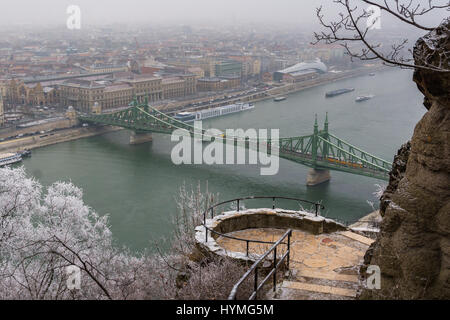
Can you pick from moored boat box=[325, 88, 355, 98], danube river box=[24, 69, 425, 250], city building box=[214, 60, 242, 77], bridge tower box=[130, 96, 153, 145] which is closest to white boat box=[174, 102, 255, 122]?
danube river box=[24, 69, 425, 250]

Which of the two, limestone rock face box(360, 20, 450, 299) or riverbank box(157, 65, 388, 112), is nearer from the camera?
limestone rock face box(360, 20, 450, 299)

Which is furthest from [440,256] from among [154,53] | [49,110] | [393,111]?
[154,53]

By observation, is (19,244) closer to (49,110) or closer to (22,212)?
(22,212)

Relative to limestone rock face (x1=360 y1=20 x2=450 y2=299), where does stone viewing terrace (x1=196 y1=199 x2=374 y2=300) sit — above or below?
below

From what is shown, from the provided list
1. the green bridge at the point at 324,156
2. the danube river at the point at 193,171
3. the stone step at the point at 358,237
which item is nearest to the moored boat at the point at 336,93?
the danube river at the point at 193,171

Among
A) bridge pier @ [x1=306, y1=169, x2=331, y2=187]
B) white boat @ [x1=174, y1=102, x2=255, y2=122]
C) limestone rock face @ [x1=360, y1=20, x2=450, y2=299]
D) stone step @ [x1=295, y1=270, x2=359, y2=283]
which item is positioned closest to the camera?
limestone rock face @ [x1=360, y1=20, x2=450, y2=299]

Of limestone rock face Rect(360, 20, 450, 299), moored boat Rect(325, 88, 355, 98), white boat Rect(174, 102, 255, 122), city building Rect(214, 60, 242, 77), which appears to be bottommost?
white boat Rect(174, 102, 255, 122)

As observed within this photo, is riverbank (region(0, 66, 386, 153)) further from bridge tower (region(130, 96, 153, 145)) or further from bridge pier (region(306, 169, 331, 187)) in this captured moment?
bridge pier (region(306, 169, 331, 187))

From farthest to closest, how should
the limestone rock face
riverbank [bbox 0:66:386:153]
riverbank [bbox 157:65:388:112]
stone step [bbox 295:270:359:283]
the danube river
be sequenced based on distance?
1. riverbank [bbox 157:65:388:112]
2. riverbank [bbox 0:66:386:153]
3. the danube river
4. stone step [bbox 295:270:359:283]
5. the limestone rock face
